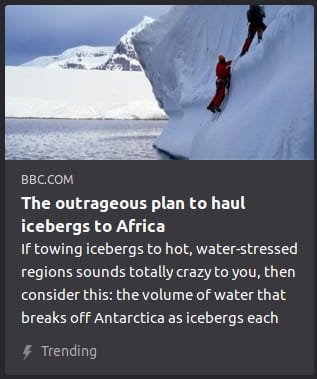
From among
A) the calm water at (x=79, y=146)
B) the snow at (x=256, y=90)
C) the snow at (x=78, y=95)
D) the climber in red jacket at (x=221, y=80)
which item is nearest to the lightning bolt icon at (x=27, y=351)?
the snow at (x=256, y=90)

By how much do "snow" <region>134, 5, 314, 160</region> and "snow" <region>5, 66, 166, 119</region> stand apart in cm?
4839

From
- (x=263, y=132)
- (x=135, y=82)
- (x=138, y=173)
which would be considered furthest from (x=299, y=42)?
(x=135, y=82)

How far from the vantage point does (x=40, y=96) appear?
64125 millimetres

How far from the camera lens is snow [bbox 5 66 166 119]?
60.3m

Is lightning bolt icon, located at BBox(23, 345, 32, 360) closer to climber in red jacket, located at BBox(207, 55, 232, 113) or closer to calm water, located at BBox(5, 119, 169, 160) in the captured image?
climber in red jacket, located at BBox(207, 55, 232, 113)

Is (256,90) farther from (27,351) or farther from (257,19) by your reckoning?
(27,351)

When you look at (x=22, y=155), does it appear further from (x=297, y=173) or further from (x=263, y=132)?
(x=297, y=173)

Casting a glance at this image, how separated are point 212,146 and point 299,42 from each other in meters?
2.35

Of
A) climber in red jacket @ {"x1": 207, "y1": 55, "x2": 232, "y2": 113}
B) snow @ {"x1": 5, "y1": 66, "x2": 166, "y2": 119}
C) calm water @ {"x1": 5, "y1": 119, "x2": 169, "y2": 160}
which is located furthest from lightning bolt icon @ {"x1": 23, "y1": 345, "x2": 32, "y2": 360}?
snow @ {"x1": 5, "y1": 66, "x2": 166, "y2": 119}

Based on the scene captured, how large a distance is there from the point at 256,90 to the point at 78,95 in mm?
61930

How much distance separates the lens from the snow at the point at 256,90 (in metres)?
5.27

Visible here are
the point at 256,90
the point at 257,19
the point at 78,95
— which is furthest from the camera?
the point at 78,95

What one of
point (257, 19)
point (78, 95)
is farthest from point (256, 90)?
point (78, 95)

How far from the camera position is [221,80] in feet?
27.2
